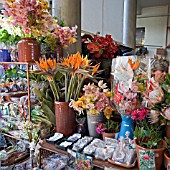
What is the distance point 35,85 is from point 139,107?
2.76ft

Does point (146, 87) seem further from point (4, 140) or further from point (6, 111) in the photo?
point (4, 140)

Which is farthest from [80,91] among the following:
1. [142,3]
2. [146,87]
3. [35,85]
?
[142,3]

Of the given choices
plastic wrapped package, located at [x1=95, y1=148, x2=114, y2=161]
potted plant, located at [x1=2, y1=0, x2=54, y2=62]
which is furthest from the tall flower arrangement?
plastic wrapped package, located at [x1=95, y1=148, x2=114, y2=161]

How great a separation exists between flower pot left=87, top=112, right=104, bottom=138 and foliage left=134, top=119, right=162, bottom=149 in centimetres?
30

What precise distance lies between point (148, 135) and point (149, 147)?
0.25ft

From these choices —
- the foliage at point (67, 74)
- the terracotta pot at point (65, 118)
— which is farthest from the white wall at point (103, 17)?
the terracotta pot at point (65, 118)

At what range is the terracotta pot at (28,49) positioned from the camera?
1505 mm

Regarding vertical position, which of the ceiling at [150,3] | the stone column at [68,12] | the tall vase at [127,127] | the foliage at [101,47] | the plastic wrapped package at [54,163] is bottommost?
the plastic wrapped package at [54,163]

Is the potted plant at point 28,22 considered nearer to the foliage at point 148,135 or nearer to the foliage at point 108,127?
the foliage at point 108,127

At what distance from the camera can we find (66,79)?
1.47 metres

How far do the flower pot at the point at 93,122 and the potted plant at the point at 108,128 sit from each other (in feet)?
0.13

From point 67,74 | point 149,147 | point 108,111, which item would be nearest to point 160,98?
point 149,147

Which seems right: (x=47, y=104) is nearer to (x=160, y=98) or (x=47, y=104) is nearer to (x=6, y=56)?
(x=6, y=56)

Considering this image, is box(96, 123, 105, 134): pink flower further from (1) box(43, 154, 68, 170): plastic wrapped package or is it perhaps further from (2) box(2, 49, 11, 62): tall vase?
(2) box(2, 49, 11, 62): tall vase
